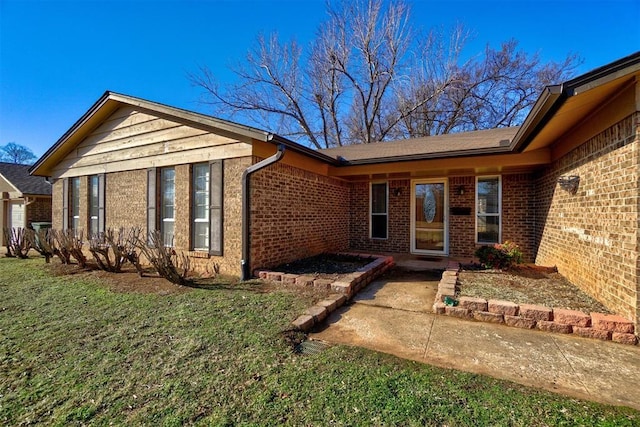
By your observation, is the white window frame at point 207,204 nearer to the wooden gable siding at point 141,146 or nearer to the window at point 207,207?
the window at point 207,207

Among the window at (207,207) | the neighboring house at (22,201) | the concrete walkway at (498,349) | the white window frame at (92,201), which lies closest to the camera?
the concrete walkway at (498,349)

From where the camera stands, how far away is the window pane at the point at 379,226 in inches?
363

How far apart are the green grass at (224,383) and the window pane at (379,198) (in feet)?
19.6

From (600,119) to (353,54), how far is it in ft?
52.6

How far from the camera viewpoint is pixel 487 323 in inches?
151

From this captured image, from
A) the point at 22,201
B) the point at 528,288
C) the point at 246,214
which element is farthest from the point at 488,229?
the point at 22,201

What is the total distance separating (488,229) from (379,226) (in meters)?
3.00

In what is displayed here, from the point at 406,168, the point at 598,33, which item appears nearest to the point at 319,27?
the point at 598,33

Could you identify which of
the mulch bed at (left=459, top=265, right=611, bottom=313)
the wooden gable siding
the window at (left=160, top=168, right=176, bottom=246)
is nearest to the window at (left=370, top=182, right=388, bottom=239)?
the mulch bed at (left=459, top=265, right=611, bottom=313)

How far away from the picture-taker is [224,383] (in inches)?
96.3

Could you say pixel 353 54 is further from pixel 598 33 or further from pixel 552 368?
pixel 552 368

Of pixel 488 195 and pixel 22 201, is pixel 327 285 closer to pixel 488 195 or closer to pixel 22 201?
pixel 488 195

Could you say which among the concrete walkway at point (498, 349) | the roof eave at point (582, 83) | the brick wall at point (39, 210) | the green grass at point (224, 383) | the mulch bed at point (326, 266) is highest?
the roof eave at point (582, 83)

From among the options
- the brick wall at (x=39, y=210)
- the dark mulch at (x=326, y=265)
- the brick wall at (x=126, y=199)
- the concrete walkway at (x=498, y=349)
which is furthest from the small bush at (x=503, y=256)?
the brick wall at (x=39, y=210)
